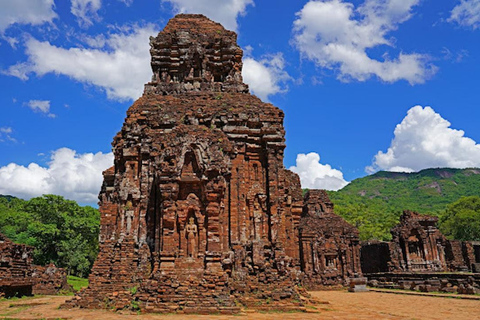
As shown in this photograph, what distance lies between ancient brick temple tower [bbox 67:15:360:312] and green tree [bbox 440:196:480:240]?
45.3m

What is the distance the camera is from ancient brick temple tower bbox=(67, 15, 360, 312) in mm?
11742

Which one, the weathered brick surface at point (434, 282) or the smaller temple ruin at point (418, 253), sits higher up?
the smaller temple ruin at point (418, 253)

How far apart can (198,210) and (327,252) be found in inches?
625

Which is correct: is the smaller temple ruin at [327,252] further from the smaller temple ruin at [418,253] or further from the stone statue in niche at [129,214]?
the stone statue in niche at [129,214]

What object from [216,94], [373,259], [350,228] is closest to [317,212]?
[350,228]

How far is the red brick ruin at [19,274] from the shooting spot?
17.1m

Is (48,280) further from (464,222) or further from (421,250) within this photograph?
(464,222)

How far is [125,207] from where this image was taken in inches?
547

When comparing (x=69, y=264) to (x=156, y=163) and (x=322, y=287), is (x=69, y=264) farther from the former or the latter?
(x=156, y=163)

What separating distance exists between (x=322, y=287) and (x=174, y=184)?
54.0 feet

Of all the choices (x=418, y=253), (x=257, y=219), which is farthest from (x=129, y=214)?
(x=418, y=253)

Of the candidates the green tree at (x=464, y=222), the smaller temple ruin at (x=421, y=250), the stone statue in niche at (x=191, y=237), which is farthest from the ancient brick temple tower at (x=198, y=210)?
the green tree at (x=464, y=222)

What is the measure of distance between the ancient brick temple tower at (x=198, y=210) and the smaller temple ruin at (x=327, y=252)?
407 inches

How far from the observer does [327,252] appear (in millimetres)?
26141
